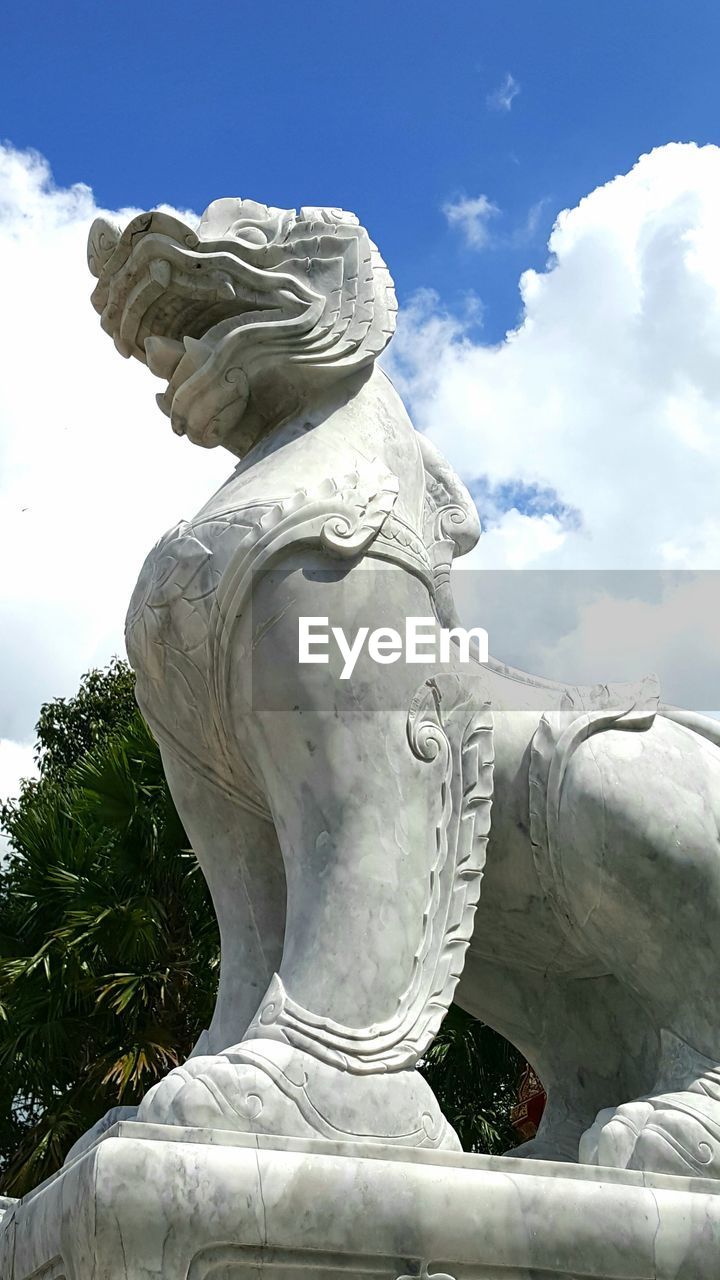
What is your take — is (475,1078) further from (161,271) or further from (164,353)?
(161,271)

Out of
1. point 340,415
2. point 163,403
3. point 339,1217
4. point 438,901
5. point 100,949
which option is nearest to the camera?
point 339,1217

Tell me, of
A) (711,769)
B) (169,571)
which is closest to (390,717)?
(169,571)

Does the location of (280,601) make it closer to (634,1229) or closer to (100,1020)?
(634,1229)

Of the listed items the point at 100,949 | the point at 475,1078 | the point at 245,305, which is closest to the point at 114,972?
the point at 100,949

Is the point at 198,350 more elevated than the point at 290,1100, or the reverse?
the point at 198,350

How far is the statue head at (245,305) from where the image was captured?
319cm

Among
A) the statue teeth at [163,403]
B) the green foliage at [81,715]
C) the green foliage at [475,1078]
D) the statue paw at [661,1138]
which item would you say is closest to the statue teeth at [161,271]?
the statue teeth at [163,403]

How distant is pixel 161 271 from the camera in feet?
10.5

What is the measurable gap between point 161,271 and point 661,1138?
7.08ft

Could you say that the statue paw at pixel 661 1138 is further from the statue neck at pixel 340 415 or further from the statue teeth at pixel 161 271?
the statue teeth at pixel 161 271

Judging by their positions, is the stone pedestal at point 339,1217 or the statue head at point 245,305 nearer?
the stone pedestal at point 339,1217

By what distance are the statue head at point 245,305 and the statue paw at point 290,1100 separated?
1.51 m

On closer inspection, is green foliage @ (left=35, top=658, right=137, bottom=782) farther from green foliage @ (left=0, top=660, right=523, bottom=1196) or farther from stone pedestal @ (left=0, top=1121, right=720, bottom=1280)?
stone pedestal @ (left=0, top=1121, right=720, bottom=1280)

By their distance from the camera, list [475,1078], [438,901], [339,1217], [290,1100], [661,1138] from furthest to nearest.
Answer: [475,1078], [438,901], [661,1138], [290,1100], [339,1217]
